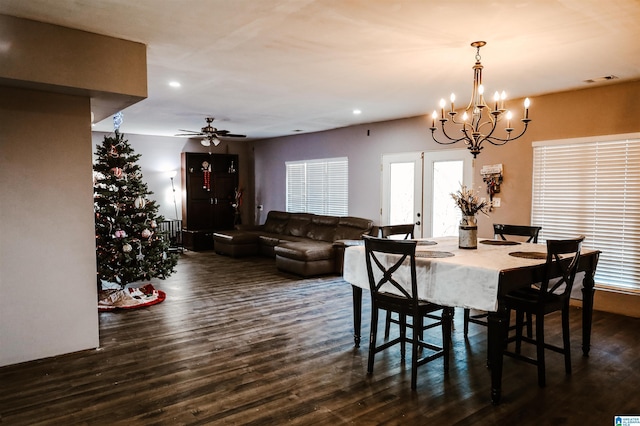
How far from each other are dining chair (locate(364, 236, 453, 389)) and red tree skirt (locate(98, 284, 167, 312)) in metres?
3.21

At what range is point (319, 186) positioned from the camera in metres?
9.12

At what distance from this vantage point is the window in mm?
8500

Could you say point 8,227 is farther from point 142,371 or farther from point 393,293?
point 393,293

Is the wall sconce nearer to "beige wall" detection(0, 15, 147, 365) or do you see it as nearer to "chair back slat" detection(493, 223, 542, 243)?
"chair back slat" detection(493, 223, 542, 243)

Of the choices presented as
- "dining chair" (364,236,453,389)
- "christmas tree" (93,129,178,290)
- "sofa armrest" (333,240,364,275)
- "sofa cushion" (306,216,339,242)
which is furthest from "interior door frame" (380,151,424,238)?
"christmas tree" (93,129,178,290)

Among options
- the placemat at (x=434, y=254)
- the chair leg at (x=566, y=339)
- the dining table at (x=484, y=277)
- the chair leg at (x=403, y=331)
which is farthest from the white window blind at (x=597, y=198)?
the chair leg at (x=403, y=331)

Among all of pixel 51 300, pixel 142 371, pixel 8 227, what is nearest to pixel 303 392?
pixel 142 371

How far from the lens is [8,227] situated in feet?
11.1

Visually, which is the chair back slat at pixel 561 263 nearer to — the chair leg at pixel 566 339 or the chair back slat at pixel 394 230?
the chair leg at pixel 566 339

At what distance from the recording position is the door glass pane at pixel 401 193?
7062 millimetres

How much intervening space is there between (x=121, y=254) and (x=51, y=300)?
1.41 meters

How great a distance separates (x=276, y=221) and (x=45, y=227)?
20.6ft

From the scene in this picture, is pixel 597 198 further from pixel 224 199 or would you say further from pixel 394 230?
pixel 224 199

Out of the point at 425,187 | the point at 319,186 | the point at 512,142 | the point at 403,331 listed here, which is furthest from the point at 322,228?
the point at 403,331
